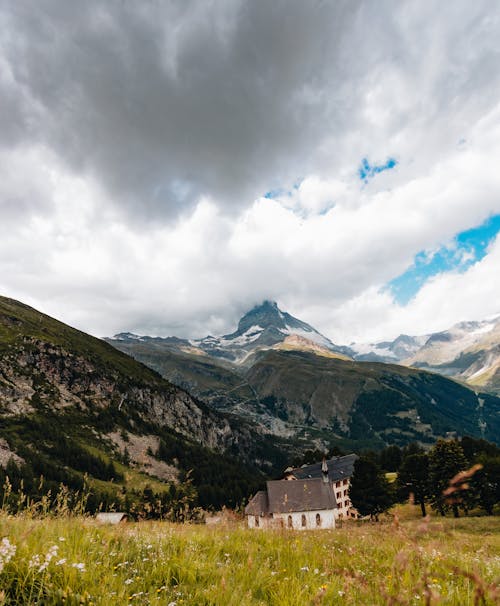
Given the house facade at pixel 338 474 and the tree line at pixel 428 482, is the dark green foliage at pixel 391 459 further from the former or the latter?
the tree line at pixel 428 482

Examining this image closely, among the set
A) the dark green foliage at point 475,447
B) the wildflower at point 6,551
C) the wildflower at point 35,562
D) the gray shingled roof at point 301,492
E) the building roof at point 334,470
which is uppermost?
the dark green foliage at point 475,447

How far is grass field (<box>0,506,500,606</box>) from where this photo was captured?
162 inches

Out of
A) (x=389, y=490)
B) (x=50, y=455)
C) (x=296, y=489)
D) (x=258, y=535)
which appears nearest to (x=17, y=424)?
(x=50, y=455)

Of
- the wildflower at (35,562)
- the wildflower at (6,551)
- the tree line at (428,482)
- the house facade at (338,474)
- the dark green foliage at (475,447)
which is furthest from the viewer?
the house facade at (338,474)

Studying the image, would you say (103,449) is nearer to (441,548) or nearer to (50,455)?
(50,455)

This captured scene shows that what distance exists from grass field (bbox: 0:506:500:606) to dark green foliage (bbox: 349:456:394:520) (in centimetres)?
6582

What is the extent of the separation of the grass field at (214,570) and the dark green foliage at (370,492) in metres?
65.8

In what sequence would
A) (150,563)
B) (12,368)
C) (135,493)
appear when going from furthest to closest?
(12,368), (135,493), (150,563)

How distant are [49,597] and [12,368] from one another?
235 meters

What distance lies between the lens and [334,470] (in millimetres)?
103125

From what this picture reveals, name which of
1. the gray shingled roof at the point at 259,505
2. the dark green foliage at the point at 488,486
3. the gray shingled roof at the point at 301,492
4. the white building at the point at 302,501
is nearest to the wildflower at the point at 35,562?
the dark green foliage at the point at 488,486

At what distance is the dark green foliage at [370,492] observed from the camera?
64.1 m

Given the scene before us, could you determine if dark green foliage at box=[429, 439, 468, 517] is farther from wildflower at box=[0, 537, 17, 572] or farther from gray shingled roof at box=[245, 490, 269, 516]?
wildflower at box=[0, 537, 17, 572]

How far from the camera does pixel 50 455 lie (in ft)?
509
